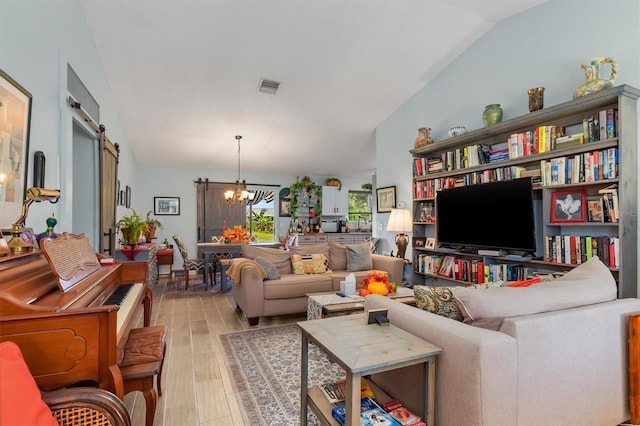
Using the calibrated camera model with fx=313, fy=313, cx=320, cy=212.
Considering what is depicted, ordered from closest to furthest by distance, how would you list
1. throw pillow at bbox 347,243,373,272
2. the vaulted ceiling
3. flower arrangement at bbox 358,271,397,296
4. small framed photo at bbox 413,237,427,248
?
→ flower arrangement at bbox 358,271,397,296, the vaulted ceiling, small framed photo at bbox 413,237,427,248, throw pillow at bbox 347,243,373,272

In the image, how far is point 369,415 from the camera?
4.64ft

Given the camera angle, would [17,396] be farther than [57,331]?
No

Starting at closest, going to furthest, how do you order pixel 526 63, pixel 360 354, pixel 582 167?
pixel 360 354 → pixel 582 167 → pixel 526 63

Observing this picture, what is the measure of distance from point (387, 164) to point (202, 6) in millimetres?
3615

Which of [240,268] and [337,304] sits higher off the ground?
[240,268]

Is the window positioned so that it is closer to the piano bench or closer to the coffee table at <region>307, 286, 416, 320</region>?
the coffee table at <region>307, 286, 416, 320</region>

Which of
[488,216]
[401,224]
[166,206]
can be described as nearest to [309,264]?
[401,224]

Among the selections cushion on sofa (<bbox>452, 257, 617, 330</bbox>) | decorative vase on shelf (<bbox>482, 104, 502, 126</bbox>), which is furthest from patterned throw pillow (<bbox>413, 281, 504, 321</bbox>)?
decorative vase on shelf (<bbox>482, 104, 502, 126</bbox>)

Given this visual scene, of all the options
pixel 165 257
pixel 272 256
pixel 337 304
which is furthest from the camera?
pixel 165 257

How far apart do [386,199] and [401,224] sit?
2.95 ft

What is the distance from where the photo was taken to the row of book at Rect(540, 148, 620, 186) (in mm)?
2552

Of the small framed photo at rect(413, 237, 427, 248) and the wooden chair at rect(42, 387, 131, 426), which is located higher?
the small framed photo at rect(413, 237, 427, 248)

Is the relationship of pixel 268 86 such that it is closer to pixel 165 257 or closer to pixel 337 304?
→ pixel 337 304

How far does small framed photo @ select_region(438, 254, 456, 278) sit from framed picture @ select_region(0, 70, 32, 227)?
4120 mm
